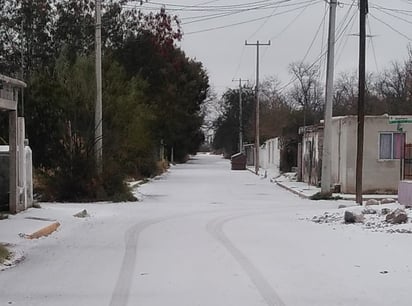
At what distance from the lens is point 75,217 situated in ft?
64.7

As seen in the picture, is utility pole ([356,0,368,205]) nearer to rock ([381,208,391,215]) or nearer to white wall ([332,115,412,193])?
white wall ([332,115,412,193])

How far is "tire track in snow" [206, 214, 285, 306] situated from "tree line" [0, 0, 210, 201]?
1021cm

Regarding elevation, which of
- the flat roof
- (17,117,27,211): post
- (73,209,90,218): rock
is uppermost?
the flat roof

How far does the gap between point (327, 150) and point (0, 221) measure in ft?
52.4

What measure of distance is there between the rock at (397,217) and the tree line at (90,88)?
13.0 m

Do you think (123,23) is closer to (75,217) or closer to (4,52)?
(4,52)

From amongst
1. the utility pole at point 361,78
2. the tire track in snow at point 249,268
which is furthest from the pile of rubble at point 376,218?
the utility pole at point 361,78

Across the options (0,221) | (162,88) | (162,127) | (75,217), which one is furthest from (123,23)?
(0,221)

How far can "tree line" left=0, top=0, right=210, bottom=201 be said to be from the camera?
26891mm

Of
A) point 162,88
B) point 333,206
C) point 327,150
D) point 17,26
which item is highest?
point 17,26

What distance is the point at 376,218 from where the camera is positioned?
1720 cm

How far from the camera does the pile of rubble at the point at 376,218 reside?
51.4 ft

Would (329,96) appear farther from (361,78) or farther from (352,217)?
(352,217)

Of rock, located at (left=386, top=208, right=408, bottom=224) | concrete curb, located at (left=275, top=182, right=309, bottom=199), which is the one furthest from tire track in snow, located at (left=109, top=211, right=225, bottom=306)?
concrete curb, located at (left=275, top=182, right=309, bottom=199)
